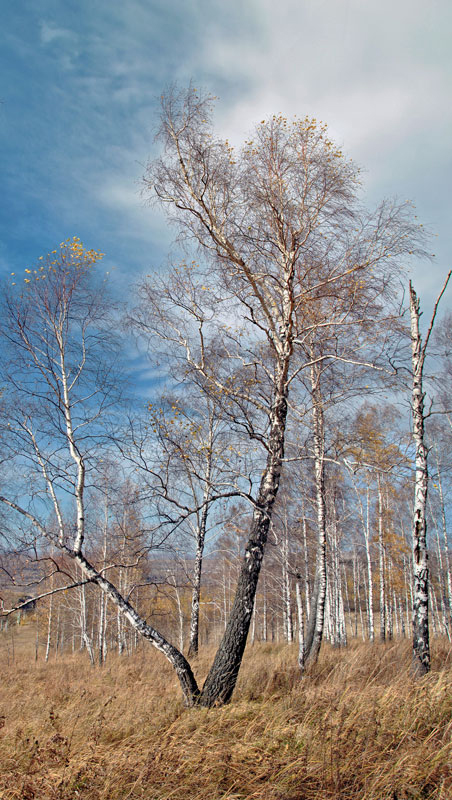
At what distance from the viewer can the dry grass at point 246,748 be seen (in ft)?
9.82

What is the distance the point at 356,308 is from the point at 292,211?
6.40 feet

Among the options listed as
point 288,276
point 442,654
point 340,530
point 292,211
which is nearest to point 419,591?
point 442,654

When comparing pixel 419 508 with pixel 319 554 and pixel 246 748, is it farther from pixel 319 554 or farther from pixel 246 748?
pixel 246 748

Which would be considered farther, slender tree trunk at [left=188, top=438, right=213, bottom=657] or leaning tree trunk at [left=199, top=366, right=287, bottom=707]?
slender tree trunk at [left=188, top=438, right=213, bottom=657]

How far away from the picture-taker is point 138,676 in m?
8.27

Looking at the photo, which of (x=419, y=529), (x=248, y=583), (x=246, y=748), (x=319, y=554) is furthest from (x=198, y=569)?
(x=246, y=748)

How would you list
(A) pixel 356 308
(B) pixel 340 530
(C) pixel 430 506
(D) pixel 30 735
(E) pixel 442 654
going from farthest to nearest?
(C) pixel 430 506 < (B) pixel 340 530 < (E) pixel 442 654 < (A) pixel 356 308 < (D) pixel 30 735

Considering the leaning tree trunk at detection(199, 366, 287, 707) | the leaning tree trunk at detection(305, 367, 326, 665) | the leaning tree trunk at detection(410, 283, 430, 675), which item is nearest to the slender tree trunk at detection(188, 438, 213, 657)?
the leaning tree trunk at detection(305, 367, 326, 665)

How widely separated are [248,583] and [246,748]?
2178 millimetres

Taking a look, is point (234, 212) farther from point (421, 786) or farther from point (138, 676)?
point (138, 676)

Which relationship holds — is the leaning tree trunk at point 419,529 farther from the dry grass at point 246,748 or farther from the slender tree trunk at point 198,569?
the slender tree trunk at point 198,569

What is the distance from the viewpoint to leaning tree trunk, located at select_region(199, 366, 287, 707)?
16.9 ft

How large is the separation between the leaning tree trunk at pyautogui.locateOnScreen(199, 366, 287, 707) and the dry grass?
0.36 metres

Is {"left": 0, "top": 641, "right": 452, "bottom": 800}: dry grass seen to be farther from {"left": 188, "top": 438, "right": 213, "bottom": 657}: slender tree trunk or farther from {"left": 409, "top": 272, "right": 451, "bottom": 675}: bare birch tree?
{"left": 188, "top": 438, "right": 213, "bottom": 657}: slender tree trunk
